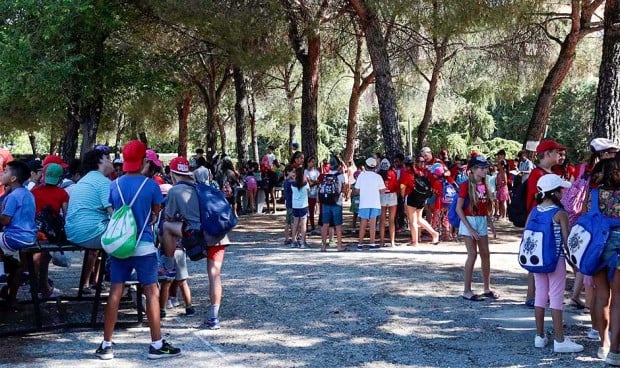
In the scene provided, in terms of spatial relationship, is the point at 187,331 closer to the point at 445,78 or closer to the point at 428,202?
the point at 428,202

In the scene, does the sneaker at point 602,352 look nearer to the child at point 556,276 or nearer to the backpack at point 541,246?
the child at point 556,276

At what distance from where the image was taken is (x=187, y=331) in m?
6.56

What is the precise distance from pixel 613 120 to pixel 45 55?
1242cm

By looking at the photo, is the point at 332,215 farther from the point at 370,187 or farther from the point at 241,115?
the point at 241,115

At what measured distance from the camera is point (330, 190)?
1119 cm

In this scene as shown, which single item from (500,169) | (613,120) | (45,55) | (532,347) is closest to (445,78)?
(500,169)

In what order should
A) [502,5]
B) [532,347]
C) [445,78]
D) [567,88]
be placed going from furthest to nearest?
[567,88]
[445,78]
[502,5]
[532,347]

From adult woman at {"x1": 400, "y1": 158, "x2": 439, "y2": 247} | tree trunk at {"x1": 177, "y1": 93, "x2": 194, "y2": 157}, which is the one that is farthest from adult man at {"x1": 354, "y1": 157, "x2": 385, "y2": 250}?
tree trunk at {"x1": 177, "y1": 93, "x2": 194, "y2": 157}

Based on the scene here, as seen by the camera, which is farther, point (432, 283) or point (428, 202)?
point (428, 202)

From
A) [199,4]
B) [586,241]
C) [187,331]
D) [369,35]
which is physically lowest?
[187,331]

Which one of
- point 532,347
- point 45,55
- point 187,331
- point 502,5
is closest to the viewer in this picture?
point 532,347

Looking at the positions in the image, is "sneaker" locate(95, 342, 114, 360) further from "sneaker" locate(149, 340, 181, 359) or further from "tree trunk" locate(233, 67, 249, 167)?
"tree trunk" locate(233, 67, 249, 167)

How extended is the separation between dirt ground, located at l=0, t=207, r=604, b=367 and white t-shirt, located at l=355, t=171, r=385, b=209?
4.72 feet

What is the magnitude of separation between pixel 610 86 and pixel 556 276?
444 cm
